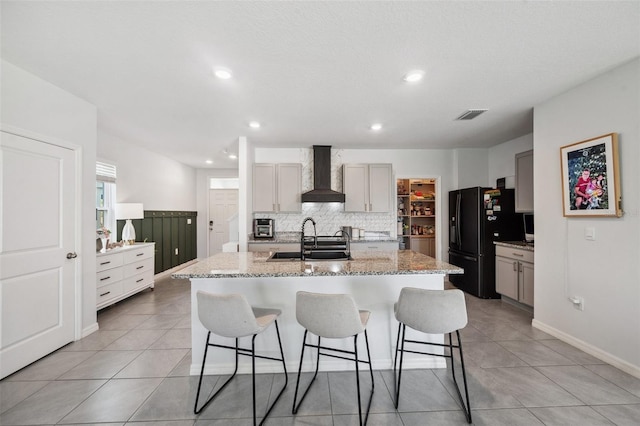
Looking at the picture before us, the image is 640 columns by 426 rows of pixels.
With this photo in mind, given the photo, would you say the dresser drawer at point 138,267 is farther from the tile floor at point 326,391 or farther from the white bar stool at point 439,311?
the white bar stool at point 439,311

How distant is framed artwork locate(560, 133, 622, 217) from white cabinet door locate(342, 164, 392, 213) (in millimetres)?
2519

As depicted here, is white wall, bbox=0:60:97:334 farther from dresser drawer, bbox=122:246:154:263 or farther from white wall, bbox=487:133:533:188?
white wall, bbox=487:133:533:188

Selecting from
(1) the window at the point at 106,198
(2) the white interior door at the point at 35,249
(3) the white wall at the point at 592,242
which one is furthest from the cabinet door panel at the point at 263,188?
(3) the white wall at the point at 592,242

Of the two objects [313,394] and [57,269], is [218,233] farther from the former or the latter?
[313,394]

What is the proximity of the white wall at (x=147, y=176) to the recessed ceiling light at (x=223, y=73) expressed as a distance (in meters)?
2.84

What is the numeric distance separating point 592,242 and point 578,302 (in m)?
0.61

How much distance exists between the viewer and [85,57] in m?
2.16

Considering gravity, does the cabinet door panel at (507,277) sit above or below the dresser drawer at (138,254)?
below

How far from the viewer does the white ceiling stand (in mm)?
1680

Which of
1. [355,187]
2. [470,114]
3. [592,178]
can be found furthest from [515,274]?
[355,187]

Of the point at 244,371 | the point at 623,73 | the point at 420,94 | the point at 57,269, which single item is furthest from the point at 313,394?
the point at 623,73

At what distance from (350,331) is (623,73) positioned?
3.07m

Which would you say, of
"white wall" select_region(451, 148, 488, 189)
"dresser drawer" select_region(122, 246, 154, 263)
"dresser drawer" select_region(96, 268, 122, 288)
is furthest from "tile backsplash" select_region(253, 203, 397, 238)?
"dresser drawer" select_region(96, 268, 122, 288)

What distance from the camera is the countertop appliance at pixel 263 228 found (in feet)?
15.7
